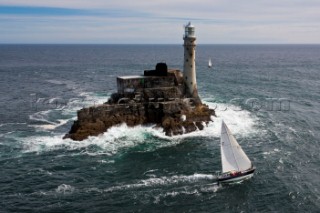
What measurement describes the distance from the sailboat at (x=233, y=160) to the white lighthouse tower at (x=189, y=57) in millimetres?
27716

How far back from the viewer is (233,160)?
45219mm

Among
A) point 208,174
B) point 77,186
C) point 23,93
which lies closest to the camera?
point 77,186

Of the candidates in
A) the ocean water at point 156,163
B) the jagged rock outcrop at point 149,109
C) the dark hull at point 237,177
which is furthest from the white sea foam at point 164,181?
the jagged rock outcrop at point 149,109

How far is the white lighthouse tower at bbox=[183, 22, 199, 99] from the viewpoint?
7050 centimetres

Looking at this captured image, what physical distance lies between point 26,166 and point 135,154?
14.4 meters

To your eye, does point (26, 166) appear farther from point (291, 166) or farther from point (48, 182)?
point (291, 166)

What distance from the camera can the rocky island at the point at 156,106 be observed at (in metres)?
61.5

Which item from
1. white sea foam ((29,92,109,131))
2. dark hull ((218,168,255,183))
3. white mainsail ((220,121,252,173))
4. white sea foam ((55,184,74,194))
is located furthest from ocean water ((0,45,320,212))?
white mainsail ((220,121,252,173))

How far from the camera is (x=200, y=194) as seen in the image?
134ft

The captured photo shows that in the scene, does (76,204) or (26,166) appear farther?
(26,166)

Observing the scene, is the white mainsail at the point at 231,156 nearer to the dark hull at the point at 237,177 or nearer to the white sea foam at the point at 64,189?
the dark hull at the point at 237,177

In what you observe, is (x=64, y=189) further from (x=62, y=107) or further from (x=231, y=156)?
(x=62, y=107)

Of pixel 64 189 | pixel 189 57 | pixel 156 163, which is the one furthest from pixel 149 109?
pixel 64 189

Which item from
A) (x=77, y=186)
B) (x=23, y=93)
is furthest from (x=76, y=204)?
(x=23, y=93)
